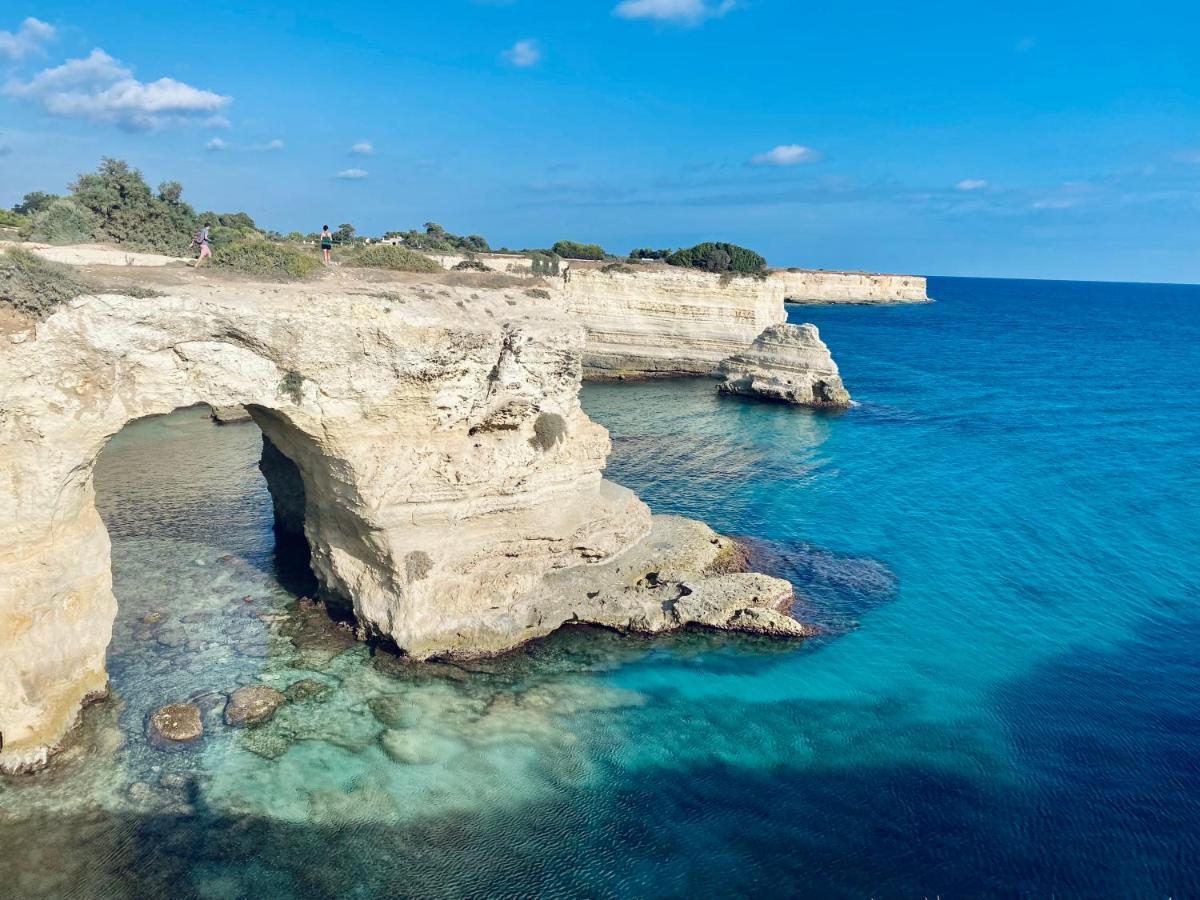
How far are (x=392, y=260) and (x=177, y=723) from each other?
1233cm

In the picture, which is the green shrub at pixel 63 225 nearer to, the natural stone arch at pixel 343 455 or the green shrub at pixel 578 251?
the natural stone arch at pixel 343 455

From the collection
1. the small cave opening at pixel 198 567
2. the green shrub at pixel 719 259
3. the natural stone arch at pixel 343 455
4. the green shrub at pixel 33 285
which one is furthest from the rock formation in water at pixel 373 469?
the green shrub at pixel 719 259

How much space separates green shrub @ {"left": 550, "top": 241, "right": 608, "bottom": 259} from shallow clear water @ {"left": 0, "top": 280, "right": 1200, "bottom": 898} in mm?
47181

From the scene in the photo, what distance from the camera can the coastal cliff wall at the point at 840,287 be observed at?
120 metres

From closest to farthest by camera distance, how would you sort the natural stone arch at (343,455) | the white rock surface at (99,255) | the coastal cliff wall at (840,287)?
the natural stone arch at (343,455) < the white rock surface at (99,255) < the coastal cliff wall at (840,287)

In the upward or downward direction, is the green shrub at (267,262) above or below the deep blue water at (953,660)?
above

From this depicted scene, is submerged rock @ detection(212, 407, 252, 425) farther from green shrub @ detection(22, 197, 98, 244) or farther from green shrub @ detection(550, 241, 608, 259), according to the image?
green shrub @ detection(550, 241, 608, 259)

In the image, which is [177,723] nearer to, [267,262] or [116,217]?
[267,262]

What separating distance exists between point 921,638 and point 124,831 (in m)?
16.6

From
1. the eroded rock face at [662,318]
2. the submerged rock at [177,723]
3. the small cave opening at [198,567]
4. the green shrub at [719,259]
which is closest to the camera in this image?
the submerged rock at [177,723]

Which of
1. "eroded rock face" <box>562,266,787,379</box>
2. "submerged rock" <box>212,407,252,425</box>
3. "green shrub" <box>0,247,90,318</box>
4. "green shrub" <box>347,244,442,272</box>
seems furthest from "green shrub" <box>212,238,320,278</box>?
"eroded rock face" <box>562,266,787,379</box>

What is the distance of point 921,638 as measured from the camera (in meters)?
18.3

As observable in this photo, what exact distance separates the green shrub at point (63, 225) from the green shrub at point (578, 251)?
5112 centimetres

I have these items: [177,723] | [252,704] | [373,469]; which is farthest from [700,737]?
[177,723]
